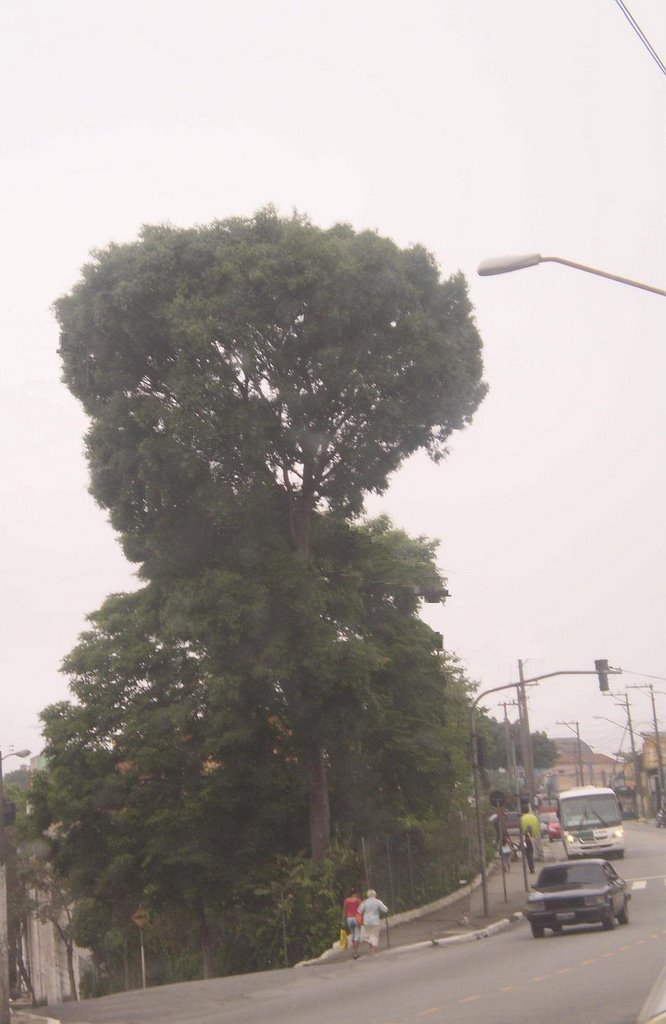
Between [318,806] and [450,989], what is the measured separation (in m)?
14.7

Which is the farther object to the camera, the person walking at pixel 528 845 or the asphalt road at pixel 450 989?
the person walking at pixel 528 845

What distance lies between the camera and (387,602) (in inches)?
1430

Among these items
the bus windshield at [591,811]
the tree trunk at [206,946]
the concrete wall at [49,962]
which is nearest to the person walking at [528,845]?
the bus windshield at [591,811]

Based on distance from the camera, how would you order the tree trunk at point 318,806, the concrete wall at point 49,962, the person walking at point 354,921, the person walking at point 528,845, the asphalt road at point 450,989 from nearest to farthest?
1. the asphalt road at point 450,989
2. the person walking at point 354,921
3. the tree trunk at point 318,806
4. the person walking at point 528,845
5. the concrete wall at point 49,962

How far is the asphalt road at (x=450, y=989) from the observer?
14.5m

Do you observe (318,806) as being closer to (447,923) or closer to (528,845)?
(447,923)

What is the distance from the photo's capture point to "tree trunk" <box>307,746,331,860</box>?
3192cm

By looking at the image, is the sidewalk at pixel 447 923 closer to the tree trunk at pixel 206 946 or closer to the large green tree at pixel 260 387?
the large green tree at pixel 260 387

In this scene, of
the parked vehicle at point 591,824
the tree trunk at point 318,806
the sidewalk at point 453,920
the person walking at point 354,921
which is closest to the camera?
the person walking at point 354,921

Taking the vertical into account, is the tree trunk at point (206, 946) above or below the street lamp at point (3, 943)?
below

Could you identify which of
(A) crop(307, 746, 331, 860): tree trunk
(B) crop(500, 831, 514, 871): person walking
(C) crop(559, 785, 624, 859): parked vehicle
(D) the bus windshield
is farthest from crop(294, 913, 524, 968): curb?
(D) the bus windshield

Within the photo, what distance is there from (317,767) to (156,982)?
1531cm

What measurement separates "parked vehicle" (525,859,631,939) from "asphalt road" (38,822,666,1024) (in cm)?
35

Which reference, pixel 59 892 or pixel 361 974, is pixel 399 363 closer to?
pixel 361 974
